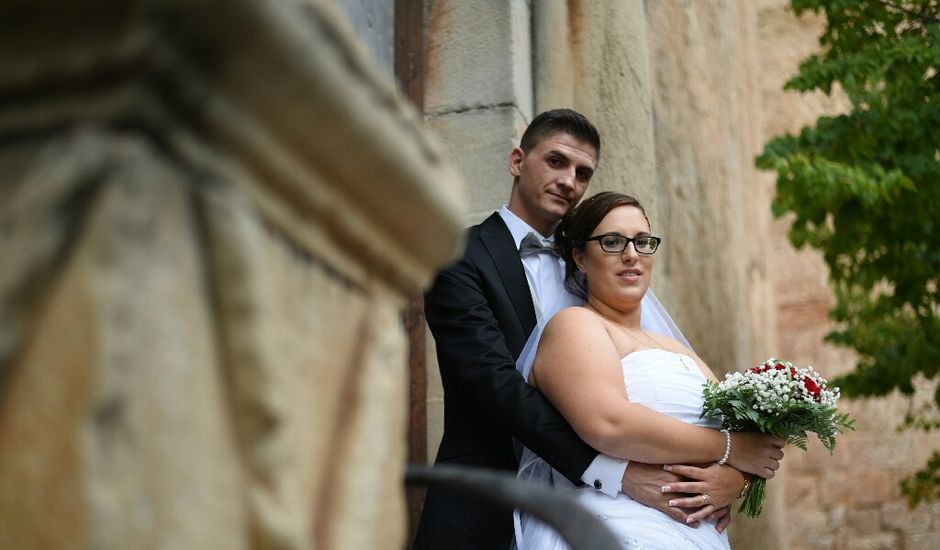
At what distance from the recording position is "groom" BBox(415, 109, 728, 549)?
267 centimetres

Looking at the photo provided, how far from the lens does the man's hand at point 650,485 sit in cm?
266

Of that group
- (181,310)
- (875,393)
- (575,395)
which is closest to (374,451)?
(181,310)

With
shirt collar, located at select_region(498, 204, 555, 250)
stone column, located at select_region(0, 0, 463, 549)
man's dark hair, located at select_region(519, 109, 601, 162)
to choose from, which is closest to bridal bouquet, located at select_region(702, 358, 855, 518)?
shirt collar, located at select_region(498, 204, 555, 250)

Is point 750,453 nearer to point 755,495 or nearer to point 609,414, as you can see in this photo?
point 755,495

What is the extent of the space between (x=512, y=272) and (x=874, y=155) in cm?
265

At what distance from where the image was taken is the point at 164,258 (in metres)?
0.67

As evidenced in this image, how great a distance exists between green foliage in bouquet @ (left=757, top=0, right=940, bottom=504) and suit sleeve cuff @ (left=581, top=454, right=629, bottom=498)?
2507 mm

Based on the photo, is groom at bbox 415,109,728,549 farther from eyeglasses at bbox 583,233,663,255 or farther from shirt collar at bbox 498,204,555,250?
eyeglasses at bbox 583,233,663,255

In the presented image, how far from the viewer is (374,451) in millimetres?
906

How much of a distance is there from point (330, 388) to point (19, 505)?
0.82 feet

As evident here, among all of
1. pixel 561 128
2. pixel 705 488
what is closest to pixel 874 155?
pixel 561 128

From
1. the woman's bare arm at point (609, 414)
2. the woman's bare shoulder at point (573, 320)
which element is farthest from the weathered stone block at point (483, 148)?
the woman's bare arm at point (609, 414)

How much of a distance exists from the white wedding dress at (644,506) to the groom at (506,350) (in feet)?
0.10

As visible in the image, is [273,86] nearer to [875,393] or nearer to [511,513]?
[511,513]
